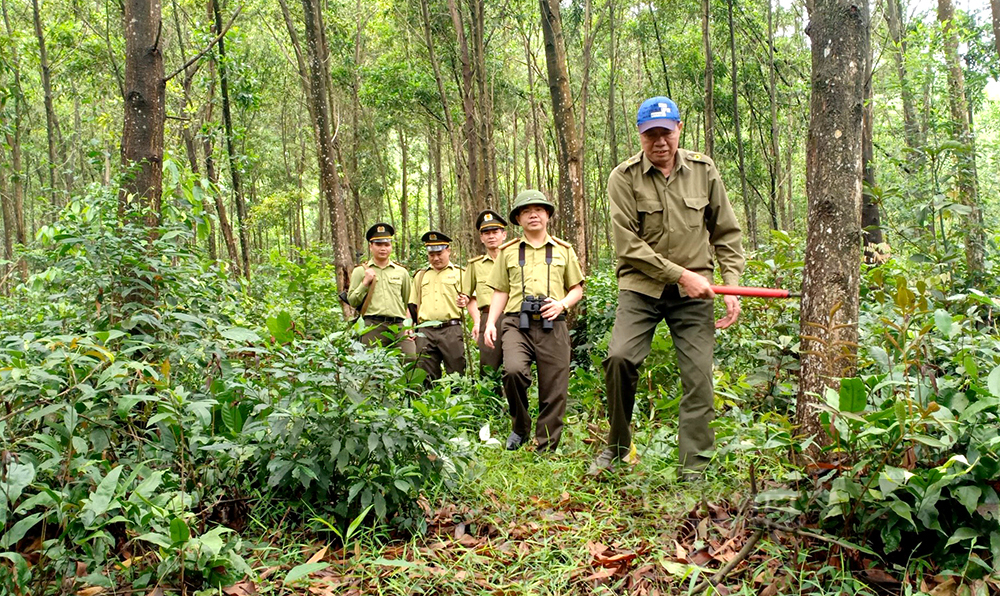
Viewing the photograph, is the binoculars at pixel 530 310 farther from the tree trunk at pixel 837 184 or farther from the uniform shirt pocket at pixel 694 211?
the tree trunk at pixel 837 184

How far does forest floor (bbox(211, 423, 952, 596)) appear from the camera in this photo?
243cm

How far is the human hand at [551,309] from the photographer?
4605 mm

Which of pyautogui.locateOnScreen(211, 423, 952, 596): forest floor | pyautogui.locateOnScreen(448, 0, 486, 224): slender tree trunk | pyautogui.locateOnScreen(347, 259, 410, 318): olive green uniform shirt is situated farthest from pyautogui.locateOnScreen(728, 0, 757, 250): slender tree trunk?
pyautogui.locateOnScreen(211, 423, 952, 596): forest floor

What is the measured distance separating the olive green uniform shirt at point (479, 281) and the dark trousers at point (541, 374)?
80.3 inches

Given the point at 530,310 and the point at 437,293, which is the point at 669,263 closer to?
the point at 530,310

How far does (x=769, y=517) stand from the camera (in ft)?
8.56

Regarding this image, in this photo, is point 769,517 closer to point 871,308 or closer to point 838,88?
point 838,88

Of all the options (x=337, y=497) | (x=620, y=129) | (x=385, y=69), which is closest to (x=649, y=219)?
(x=337, y=497)

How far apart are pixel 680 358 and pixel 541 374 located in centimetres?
128

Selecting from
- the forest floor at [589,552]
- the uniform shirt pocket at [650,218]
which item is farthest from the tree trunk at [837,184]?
the uniform shirt pocket at [650,218]

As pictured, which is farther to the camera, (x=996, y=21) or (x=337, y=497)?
(x=996, y=21)

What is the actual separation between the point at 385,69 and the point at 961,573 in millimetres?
15375

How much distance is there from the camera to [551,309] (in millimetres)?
4609

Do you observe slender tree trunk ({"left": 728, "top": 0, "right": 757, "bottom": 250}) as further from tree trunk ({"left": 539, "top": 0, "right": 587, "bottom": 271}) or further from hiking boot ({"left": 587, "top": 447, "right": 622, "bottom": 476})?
hiking boot ({"left": 587, "top": 447, "right": 622, "bottom": 476})
